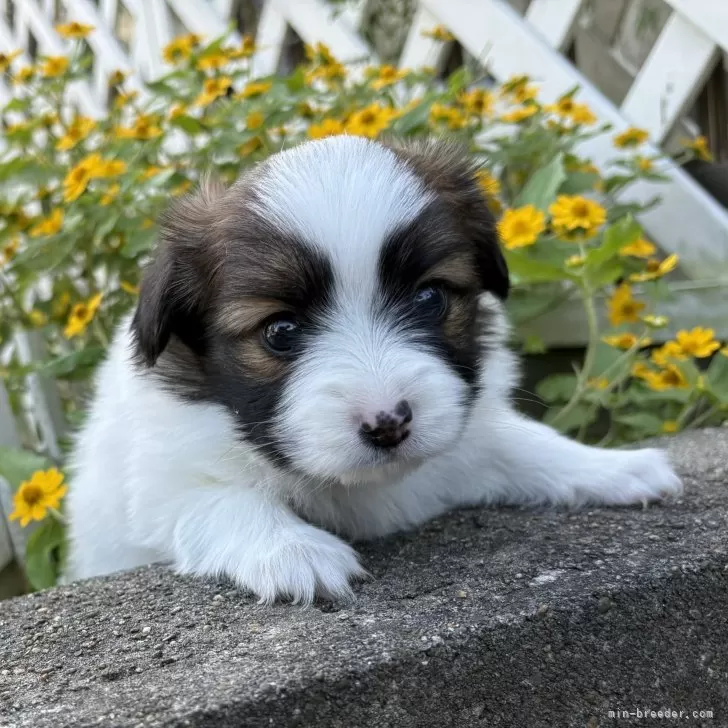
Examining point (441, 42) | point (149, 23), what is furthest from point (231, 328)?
point (149, 23)

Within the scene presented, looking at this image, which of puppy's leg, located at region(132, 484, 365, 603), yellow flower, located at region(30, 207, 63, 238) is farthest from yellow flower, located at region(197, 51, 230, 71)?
puppy's leg, located at region(132, 484, 365, 603)

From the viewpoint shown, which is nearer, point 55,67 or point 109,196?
point 109,196

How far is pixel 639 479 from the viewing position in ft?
6.96

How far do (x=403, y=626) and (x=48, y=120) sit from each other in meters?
2.75

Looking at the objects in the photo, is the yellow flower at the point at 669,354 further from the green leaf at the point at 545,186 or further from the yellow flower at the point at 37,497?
the yellow flower at the point at 37,497

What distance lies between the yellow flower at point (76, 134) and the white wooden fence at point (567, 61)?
1137 mm

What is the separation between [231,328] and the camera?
1.84m

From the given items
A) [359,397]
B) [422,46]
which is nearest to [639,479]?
[359,397]

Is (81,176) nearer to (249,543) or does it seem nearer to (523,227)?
(523,227)

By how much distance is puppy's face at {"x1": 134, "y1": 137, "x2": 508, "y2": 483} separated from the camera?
5.38 ft

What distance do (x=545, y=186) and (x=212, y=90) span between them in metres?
1.28

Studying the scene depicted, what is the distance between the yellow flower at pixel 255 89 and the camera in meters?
3.19

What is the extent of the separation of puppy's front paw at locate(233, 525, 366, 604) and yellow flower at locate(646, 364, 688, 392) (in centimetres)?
136

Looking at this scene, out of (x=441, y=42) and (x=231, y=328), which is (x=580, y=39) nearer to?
(x=441, y=42)
